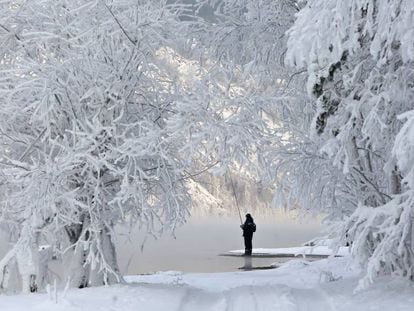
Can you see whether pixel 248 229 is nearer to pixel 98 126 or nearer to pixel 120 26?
pixel 98 126

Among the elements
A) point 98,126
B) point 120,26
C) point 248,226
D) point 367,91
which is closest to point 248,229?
point 248,226

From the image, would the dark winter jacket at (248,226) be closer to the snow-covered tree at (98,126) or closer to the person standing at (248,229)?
the person standing at (248,229)

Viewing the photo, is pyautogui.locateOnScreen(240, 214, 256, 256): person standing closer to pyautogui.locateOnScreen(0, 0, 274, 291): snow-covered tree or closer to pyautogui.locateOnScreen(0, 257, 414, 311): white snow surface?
pyautogui.locateOnScreen(0, 257, 414, 311): white snow surface

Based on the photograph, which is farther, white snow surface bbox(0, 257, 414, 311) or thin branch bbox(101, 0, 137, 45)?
thin branch bbox(101, 0, 137, 45)

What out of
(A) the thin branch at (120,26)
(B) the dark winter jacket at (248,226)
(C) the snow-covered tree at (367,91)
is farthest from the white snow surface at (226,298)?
(B) the dark winter jacket at (248,226)

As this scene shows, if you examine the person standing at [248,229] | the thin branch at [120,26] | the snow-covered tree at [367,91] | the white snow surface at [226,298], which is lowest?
the white snow surface at [226,298]

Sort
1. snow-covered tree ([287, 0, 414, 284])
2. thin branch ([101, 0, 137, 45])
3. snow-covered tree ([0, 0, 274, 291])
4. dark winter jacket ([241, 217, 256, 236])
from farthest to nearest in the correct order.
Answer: dark winter jacket ([241, 217, 256, 236]), thin branch ([101, 0, 137, 45]), snow-covered tree ([0, 0, 274, 291]), snow-covered tree ([287, 0, 414, 284])

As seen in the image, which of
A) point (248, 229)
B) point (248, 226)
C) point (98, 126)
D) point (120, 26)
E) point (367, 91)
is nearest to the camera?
point (367, 91)

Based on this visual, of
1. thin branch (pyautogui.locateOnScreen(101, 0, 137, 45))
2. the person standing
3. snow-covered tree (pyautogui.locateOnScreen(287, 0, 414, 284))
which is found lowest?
the person standing

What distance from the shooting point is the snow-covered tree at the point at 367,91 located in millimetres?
6926

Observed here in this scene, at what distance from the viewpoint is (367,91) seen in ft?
28.1

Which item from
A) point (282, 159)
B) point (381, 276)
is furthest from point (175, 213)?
point (381, 276)

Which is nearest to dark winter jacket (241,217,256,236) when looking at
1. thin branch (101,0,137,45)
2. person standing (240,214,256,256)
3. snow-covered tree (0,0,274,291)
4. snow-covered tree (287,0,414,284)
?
person standing (240,214,256,256)

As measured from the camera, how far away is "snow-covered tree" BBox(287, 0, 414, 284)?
22.7ft
